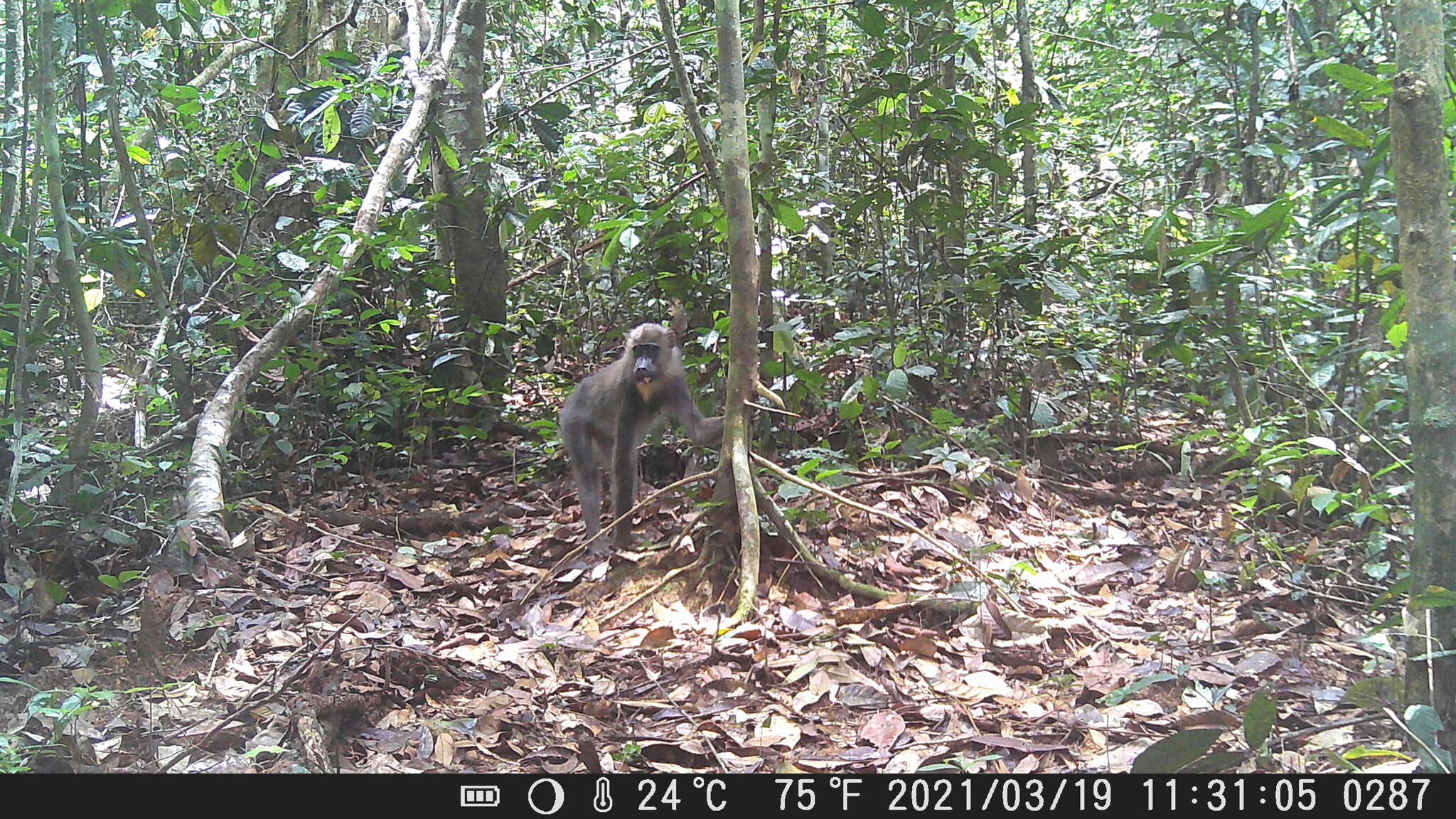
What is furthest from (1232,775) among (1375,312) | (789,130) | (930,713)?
(789,130)

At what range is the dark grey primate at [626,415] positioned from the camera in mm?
5738

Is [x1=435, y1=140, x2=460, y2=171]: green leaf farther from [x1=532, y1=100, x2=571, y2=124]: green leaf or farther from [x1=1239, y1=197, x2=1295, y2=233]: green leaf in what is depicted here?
[x1=1239, y1=197, x2=1295, y2=233]: green leaf

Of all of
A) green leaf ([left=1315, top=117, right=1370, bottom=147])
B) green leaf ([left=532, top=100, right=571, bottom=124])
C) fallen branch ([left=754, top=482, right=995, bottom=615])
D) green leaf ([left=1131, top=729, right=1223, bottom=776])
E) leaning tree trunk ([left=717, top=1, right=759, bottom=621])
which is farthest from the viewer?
green leaf ([left=532, top=100, right=571, bottom=124])

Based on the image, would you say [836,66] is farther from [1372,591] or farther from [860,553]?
[1372,591]

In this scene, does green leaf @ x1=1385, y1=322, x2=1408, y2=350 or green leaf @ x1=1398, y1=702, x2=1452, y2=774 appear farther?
green leaf @ x1=1385, y1=322, x2=1408, y2=350

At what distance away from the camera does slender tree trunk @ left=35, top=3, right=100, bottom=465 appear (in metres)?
3.71

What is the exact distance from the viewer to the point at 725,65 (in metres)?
4.32

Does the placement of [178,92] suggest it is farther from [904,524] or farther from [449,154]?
[904,524]

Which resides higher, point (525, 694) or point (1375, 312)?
point (1375, 312)

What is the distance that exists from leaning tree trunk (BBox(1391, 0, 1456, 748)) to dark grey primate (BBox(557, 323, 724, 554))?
3.46 metres

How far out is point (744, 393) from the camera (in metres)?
4.48

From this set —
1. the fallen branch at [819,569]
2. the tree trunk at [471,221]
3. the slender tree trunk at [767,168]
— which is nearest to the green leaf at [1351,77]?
the fallen branch at [819,569]

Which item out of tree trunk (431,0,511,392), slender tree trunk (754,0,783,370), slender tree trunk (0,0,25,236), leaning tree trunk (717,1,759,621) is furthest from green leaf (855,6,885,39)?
slender tree trunk (0,0,25,236)

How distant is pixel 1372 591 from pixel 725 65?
3.26m
